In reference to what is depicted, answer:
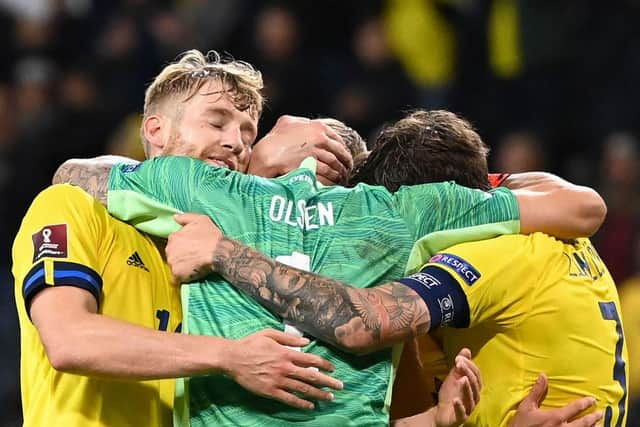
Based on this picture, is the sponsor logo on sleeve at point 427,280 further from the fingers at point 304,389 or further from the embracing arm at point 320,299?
the fingers at point 304,389

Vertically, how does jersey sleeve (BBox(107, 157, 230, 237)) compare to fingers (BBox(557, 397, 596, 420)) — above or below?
above

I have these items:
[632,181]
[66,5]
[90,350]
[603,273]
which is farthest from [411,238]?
[66,5]

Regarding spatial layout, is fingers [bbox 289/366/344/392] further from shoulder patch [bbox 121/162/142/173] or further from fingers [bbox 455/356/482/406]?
shoulder patch [bbox 121/162/142/173]

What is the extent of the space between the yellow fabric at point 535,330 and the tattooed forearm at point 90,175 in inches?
43.7

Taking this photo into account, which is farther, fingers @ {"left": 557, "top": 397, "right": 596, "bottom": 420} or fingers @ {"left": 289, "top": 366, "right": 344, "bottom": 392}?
fingers @ {"left": 557, "top": 397, "right": 596, "bottom": 420}

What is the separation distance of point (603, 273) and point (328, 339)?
3.46ft

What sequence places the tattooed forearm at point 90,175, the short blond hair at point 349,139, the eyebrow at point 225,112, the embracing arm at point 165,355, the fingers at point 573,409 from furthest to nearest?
the short blond hair at point 349,139 → the eyebrow at point 225,112 → the tattooed forearm at point 90,175 → the fingers at point 573,409 → the embracing arm at point 165,355

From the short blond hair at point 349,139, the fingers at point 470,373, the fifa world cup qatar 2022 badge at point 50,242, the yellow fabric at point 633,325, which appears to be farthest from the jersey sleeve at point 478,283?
the yellow fabric at point 633,325

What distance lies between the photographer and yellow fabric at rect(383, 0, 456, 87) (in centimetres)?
907

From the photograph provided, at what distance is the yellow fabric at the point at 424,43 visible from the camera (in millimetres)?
9070

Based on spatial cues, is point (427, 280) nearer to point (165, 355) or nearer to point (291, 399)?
point (291, 399)

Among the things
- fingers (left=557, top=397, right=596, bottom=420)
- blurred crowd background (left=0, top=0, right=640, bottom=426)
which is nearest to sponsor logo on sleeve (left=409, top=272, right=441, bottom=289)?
fingers (left=557, top=397, right=596, bottom=420)

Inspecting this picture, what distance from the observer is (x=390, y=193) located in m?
3.98

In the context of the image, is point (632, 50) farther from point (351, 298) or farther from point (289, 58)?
point (351, 298)
